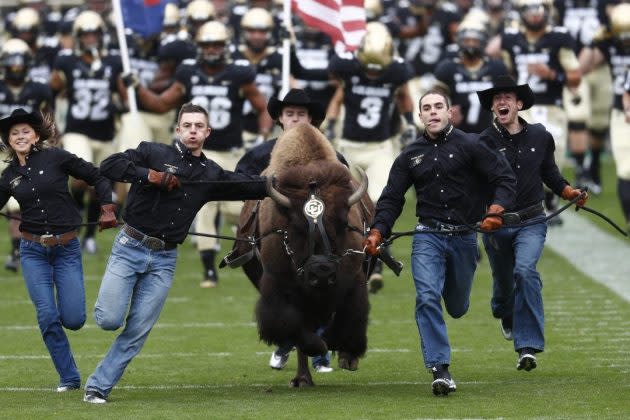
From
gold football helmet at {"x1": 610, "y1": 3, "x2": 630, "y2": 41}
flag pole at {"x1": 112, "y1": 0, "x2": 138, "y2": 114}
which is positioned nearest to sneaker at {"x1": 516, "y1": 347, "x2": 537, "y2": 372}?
flag pole at {"x1": 112, "y1": 0, "x2": 138, "y2": 114}

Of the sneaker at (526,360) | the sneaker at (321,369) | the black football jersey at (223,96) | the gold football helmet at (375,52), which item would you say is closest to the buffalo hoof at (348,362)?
the sneaker at (321,369)

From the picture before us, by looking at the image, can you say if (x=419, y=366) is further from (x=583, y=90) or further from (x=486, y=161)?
(x=583, y=90)

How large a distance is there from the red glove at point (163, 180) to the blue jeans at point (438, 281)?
1503 mm

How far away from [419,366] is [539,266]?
5.95 metres

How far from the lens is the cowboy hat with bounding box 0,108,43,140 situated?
10656mm

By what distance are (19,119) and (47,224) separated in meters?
0.66

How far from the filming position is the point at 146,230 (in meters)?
10.3

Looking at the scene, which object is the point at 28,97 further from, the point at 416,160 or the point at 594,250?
the point at 416,160

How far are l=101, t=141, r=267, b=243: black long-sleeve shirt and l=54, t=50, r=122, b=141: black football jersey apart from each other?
835 centimetres

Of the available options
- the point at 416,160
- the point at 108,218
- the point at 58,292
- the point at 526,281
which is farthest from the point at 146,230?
the point at 526,281

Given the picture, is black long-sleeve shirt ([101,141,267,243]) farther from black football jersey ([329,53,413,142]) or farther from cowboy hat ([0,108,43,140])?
black football jersey ([329,53,413,142])

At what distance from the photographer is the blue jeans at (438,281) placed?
10328mm

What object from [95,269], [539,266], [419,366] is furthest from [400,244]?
[419,366]

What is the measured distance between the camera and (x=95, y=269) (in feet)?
58.2
